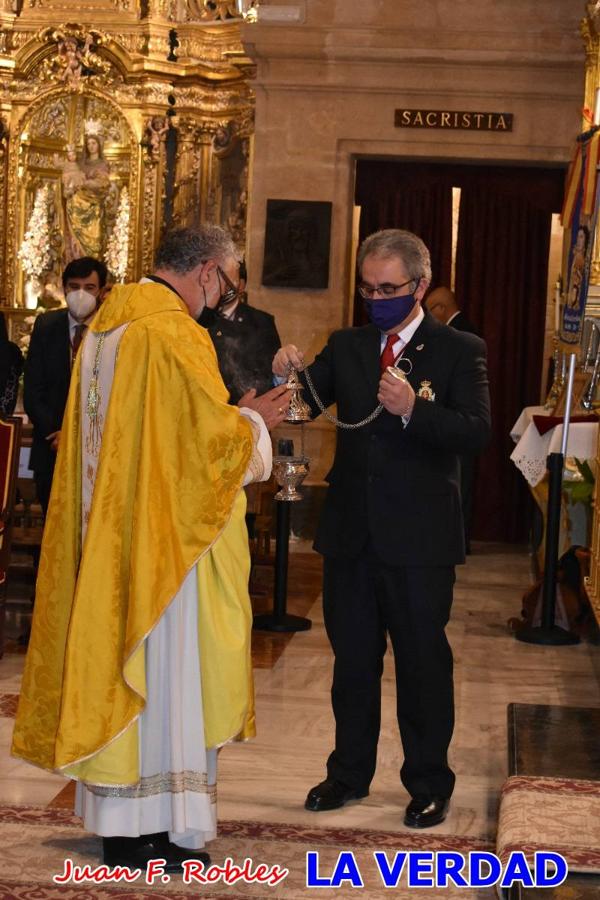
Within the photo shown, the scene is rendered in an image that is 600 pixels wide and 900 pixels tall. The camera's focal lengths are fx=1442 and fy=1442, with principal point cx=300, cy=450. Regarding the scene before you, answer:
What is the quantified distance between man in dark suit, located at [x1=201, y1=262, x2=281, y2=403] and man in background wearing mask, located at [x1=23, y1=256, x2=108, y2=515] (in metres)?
0.76

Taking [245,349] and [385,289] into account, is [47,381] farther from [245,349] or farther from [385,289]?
[385,289]

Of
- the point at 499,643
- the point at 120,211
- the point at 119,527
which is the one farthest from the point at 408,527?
the point at 120,211

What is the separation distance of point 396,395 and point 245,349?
383cm

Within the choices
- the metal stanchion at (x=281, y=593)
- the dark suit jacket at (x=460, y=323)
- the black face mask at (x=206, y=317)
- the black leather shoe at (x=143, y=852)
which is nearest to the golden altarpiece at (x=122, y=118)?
the dark suit jacket at (x=460, y=323)

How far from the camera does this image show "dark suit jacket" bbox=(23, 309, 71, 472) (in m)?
7.32

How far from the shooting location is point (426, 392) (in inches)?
174

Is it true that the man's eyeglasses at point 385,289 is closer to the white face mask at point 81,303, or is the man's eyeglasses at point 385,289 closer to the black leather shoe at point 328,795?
the black leather shoe at point 328,795

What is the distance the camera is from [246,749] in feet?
17.5

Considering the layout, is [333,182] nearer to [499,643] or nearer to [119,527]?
[499,643]

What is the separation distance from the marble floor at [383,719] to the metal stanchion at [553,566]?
9cm

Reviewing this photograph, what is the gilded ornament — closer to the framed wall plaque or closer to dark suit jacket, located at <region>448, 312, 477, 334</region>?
the framed wall plaque

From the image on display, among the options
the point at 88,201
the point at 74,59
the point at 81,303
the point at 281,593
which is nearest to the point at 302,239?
the point at 88,201

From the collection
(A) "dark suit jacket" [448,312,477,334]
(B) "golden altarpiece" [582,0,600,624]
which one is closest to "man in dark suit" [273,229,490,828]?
(B) "golden altarpiece" [582,0,600,624]

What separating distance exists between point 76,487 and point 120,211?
359 inches
